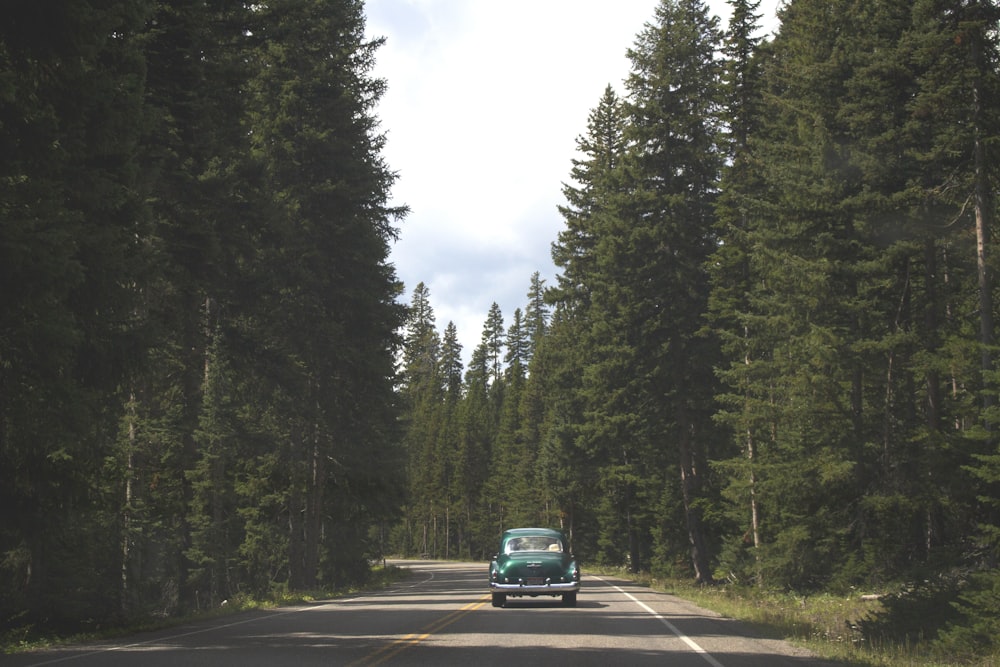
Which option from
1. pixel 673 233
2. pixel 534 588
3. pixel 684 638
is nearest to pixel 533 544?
pixel 534 588

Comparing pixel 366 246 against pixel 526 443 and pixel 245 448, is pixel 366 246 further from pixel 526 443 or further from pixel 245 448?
pixel 526 443

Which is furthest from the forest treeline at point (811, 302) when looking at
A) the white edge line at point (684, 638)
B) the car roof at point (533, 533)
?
the car roof at point (533, 533)

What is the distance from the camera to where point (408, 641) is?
530 inches

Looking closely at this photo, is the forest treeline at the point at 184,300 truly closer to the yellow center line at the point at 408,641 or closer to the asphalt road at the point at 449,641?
the asphalt road at the point at 449,641

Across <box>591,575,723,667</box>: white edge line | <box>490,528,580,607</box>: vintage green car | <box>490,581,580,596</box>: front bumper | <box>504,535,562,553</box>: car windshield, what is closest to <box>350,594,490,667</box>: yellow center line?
<box>490,581,580,596</box>: front bumper

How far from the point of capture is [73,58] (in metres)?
12.2

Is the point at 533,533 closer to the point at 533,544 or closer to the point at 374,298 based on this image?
the point at 533,544

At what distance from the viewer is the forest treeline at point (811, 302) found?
759 inches

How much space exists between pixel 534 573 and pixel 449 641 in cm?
799

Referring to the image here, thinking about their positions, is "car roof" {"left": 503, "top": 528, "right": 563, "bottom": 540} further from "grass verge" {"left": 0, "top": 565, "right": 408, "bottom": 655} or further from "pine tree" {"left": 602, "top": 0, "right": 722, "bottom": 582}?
"pine tree" {"left": 602, "top": 0, "right": 722, "bottom": 582}

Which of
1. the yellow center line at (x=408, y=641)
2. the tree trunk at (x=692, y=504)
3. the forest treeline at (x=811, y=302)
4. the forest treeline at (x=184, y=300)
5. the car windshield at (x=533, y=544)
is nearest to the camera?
the yellow center line at (x=408, y=641)

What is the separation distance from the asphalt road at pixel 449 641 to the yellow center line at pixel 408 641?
18 mm

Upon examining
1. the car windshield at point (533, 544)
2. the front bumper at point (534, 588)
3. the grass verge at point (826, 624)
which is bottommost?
the grass verge at point (826, 624)

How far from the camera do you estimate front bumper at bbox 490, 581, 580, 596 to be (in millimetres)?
21047
